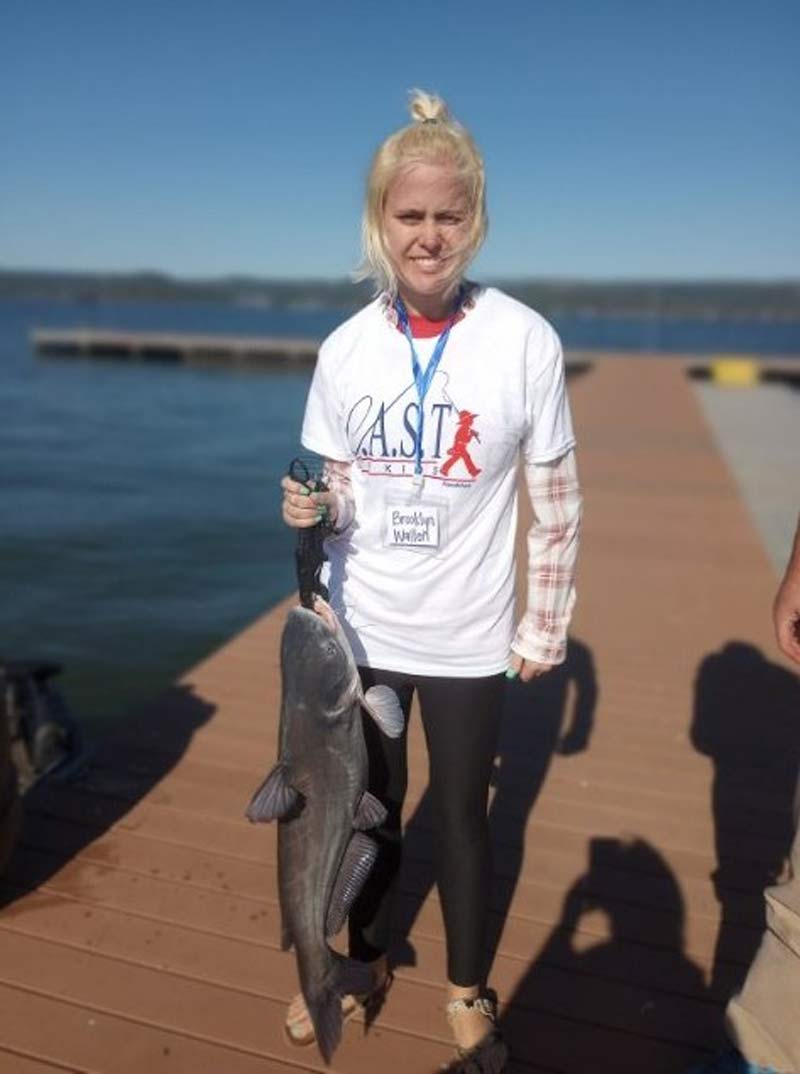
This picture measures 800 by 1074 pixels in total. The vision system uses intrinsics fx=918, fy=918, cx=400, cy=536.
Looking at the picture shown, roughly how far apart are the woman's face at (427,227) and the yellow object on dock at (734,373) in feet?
101

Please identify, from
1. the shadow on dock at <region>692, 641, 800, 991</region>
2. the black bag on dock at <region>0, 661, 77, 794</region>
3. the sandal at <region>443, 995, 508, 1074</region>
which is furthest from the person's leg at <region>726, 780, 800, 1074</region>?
the black bag on dock at <region>0, 661, 77, 794</region>

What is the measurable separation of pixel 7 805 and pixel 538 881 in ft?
6.21

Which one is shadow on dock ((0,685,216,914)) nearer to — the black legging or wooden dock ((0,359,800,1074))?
wooden dock ((0,359,800,1074))

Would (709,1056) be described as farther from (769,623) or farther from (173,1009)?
(769,623)

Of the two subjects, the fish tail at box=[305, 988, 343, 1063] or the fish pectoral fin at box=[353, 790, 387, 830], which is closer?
the fish tail at box=[305, 988, 343, 1063]

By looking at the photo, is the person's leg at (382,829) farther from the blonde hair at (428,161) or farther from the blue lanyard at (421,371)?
the blonde hair at (428,161)

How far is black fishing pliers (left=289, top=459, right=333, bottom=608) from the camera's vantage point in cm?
213

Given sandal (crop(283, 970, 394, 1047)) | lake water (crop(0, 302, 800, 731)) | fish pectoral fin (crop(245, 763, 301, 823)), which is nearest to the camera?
fish pectoral fin (crop(245, 763, 301, 823))

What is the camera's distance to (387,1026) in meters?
2.64

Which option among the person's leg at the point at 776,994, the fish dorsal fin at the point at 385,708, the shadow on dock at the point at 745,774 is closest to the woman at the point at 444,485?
the fish dorsal fin at the point at 385,708

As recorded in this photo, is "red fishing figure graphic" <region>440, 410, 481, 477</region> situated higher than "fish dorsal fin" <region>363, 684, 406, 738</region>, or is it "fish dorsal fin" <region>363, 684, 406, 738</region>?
"red fishing figure graphic" <region>440, 410, 481, 477</region>

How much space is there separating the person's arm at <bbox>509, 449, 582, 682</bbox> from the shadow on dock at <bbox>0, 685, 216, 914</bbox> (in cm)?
197

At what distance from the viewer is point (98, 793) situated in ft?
12.7

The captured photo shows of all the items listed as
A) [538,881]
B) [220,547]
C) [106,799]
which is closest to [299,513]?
[538,881]
